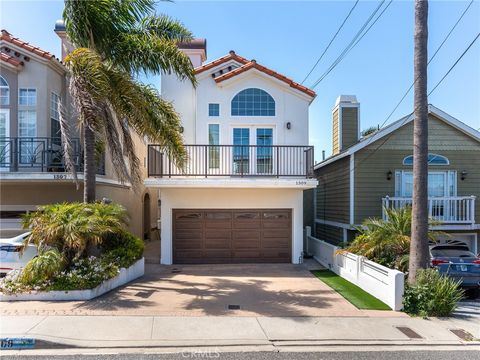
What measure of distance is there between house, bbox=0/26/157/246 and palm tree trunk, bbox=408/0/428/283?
8.14m

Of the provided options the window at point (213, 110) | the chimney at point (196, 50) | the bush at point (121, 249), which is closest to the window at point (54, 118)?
the bush at point (121, 249)

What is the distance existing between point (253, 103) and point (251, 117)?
582mm

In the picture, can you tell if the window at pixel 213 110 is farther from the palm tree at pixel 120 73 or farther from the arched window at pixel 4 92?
the arched window at pixel 4 92

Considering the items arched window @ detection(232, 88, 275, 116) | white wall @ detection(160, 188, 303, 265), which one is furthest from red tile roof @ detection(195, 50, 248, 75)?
white wall @ detection(160, 188, 303, 265)

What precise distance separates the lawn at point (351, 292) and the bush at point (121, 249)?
5524mm

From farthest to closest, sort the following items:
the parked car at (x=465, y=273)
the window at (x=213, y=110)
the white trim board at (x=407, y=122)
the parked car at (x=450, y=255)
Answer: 1. the window at (x=213, y=110)
2. the white trim board at (x=407, y=122)
3. the parked car at (x=450, y=255)
4. the parked car at (x=465, y=273)

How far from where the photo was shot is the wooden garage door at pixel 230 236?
12.8m

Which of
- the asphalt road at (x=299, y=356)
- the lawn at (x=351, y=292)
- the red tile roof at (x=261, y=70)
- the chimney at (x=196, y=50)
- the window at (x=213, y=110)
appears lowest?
the lawn at (x=351, y=292)

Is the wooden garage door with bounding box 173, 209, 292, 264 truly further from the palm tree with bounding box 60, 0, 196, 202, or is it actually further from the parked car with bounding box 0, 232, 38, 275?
the parked car with bounding box 0, 232, 38, 275

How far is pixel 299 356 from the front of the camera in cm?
523

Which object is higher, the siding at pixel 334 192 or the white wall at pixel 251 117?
the white wall at pixel 251 117

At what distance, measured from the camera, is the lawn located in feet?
25.3

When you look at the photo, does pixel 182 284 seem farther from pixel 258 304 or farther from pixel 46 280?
pixel 46 280

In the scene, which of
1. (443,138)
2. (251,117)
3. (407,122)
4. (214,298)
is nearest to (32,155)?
(251,117)
